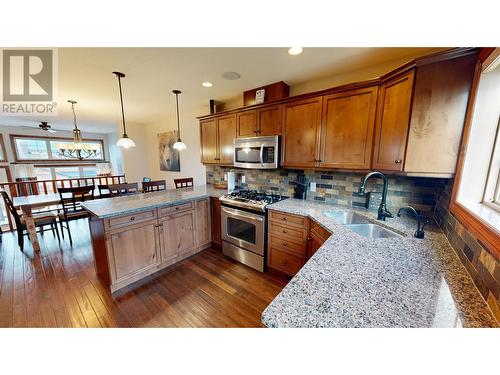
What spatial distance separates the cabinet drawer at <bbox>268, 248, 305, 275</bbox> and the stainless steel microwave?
109cm

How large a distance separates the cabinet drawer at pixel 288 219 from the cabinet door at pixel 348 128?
26.2 inches

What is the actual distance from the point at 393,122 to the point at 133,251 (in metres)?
2.90

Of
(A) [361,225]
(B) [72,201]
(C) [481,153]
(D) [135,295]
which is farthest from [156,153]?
(C) [481,153]

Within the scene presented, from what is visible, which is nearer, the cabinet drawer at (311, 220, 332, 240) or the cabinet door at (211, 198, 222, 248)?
the cabinet drawer at (311, 220, 332, 240)

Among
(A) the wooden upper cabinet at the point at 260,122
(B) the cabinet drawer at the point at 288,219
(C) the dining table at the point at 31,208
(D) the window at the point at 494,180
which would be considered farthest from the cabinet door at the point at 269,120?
(C) the dining table at the point at 31,208

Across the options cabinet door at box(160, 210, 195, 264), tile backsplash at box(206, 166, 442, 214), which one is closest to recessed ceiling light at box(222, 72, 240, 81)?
tile backsplash at box(206, 166, 442, 214)

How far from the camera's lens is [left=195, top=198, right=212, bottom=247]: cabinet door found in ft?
8.66

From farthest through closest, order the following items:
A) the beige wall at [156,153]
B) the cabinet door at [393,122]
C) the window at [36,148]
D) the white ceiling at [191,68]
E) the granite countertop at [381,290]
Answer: the window at [36,148]
the beige wall at [156,153]
the white ceiling at [191,68]
the cabinet door at [393,122]
the granite countertop at [381,290]

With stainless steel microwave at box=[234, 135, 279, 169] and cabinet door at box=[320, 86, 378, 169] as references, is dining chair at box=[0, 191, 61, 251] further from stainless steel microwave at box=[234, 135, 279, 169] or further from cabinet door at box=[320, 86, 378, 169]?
cabinet door at box=[320, 86, 378, 169]

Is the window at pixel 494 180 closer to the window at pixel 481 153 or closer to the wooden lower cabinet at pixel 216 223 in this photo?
the window at pixel 481 153

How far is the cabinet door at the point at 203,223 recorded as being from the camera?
264 cm
